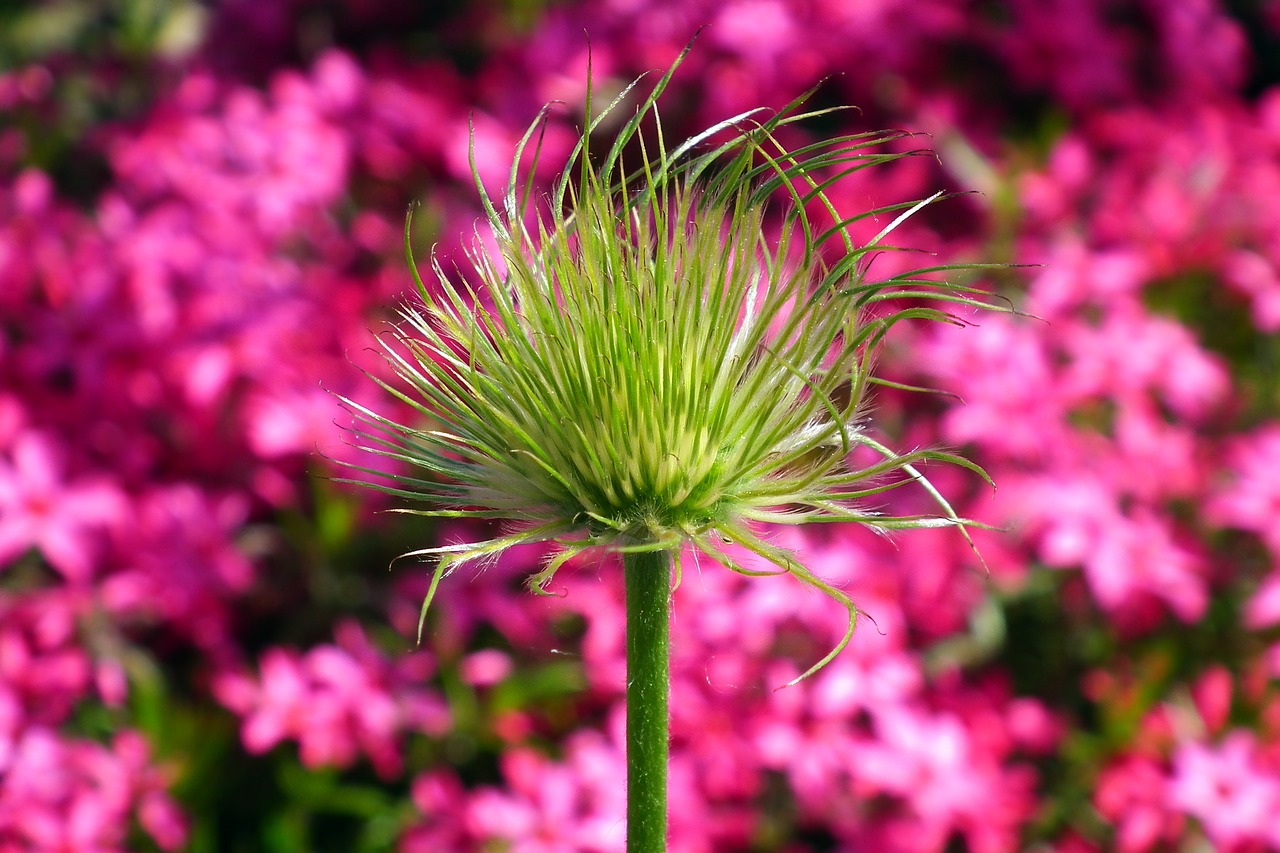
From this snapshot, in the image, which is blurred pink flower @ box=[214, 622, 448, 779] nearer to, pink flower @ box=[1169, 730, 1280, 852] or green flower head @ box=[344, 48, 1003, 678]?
pink flower @ box=[1169, 730, 1280, 852]

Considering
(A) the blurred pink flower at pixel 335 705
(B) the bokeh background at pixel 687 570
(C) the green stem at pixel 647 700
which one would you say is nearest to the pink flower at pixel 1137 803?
(B) the bokeh background at pixel 687 570

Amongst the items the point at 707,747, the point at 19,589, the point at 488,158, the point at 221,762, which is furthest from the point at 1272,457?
the point at 19,589

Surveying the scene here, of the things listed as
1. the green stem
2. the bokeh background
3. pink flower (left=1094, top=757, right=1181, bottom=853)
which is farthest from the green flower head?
pink flower (left=1094, top=757, right=1181, bottom=853)

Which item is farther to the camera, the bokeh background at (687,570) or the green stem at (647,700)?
the bokeh background at (687,570)

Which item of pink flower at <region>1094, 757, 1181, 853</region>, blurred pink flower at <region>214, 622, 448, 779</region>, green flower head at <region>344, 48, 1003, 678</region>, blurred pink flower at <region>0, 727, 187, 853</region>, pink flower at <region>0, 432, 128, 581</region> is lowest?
pink flower at <region>1094, 757, 1181, 853</region>

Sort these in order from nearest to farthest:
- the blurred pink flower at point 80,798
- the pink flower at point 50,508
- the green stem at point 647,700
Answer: the green stem at point 647,700
the blurred pink flower at point 80,798
the pink flower at point 50,508

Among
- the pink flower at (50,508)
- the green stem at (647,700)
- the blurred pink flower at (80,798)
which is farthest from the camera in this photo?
the pink flower at (50,508)

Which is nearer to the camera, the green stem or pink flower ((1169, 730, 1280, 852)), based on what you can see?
the green stem

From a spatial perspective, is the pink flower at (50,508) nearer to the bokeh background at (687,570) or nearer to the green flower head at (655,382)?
the bokeh background at (687,570)
